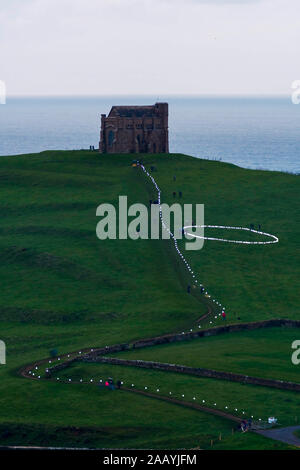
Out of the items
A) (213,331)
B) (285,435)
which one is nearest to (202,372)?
(213,331)

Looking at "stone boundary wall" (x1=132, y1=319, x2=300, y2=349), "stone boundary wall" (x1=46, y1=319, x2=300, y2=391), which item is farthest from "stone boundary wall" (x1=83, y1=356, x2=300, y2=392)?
"stone boundary wall" (x1=132, y1=319, x2=300, y2=349)

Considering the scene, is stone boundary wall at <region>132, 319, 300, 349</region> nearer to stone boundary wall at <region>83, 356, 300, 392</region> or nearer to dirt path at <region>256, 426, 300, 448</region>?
stone boundary wall at <region>83, 356, 300, 392</region>

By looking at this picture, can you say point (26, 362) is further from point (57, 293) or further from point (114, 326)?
point (57, 293)

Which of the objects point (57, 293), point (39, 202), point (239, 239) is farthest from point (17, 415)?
point (39, 202)

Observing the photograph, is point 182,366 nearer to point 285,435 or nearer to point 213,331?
point 213,331

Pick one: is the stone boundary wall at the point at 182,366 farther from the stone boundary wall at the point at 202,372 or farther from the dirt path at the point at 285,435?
the dirt path at the point at 285,435
